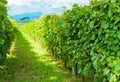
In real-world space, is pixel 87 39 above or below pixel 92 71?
above

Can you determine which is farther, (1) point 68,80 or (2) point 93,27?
(1) point 68,80

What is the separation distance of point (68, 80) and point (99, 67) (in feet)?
13.5

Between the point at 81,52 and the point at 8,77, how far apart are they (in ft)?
13.1

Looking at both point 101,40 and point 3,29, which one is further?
point 3,29

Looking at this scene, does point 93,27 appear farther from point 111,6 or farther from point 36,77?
point 36,77

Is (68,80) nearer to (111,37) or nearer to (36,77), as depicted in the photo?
(36,77)

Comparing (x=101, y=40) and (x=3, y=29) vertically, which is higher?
(x=3, y=29)

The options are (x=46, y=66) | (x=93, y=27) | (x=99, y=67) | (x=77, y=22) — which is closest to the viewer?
(x=99, y=67)

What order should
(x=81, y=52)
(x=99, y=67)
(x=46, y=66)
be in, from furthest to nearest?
(x=46, y=66), (x=81, y=52), (x=99, y=67)

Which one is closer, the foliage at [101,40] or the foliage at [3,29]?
the foliage at [101,40]

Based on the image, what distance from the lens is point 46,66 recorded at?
13.2 m

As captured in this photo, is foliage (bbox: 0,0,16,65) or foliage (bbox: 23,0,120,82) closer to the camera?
foliage (bbox: 23,0,120,82)

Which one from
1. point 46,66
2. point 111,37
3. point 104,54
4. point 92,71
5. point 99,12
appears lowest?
point 46,66

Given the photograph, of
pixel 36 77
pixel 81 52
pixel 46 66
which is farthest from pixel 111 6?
pixel 46 66
